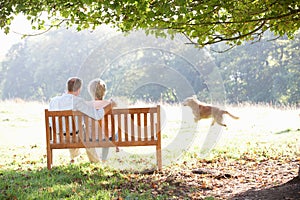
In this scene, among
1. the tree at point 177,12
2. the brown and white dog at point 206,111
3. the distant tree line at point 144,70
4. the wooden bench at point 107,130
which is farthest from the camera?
the distant tree line at point 144,70

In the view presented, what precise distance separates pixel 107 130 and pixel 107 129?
0.05 ft

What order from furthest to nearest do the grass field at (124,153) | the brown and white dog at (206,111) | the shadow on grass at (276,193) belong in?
the brown and white dog at (206,111) < the grass field at (124,153) < the shadow on grass at (276,193)

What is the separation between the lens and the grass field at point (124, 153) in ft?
16.4

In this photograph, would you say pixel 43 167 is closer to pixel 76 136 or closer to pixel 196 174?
pixel 76 136

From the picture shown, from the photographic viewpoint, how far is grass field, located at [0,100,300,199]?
501 cm

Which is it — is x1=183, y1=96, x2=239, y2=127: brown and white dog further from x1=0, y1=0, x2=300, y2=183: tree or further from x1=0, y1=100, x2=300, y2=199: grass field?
x1=0, y1=0, x2=300, y2=183: tree

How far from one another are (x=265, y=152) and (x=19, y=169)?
4.29 metres

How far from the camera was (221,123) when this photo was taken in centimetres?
1145

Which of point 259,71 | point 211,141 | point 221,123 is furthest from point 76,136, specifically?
point 259,71

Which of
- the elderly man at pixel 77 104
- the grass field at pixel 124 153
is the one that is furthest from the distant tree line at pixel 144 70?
the elderly man at pixel 77 104

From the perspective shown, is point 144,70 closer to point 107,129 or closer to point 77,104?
point 77,104

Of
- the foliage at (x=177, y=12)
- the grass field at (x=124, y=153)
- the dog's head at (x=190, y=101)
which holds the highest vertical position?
the foliage at (x=177, y=12)

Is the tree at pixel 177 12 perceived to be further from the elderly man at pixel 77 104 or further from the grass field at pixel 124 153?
the grass field at pixel 124 153

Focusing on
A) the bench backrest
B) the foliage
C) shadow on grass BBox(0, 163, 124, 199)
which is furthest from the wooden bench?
the foliage
